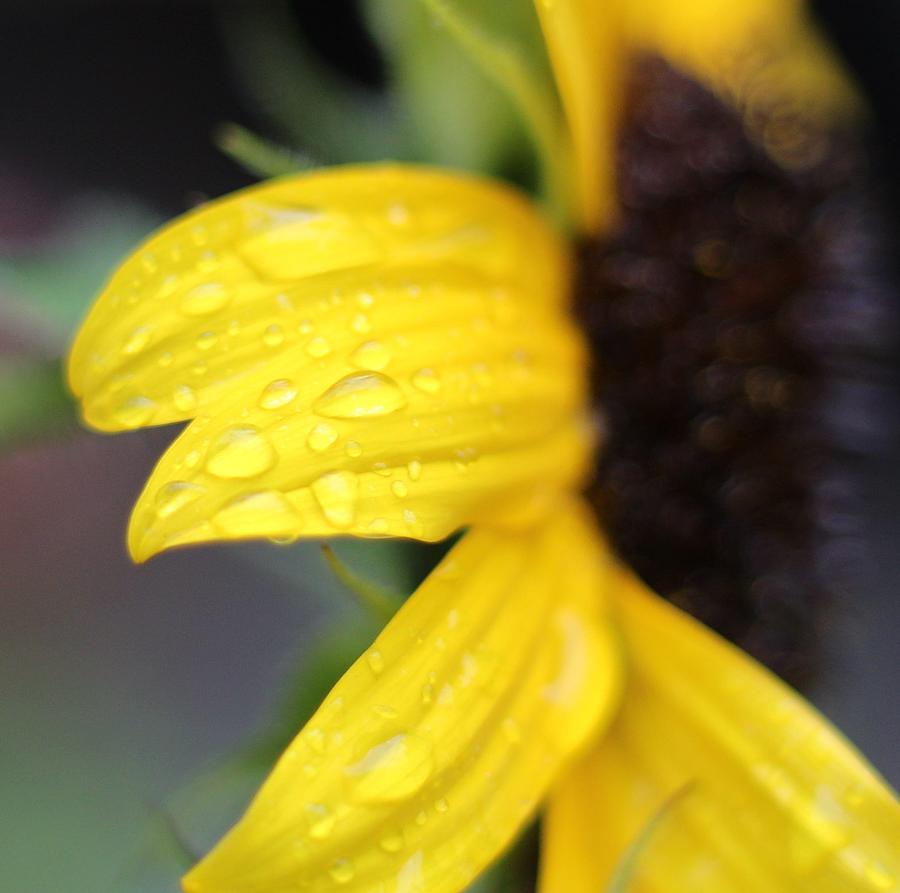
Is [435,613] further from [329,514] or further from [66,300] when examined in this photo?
[66,300]

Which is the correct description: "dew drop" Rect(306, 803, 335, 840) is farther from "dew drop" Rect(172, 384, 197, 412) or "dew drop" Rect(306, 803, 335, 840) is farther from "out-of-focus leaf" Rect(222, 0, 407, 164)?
"out-of-focus leaf" Rect(222, 0, 407, 164)

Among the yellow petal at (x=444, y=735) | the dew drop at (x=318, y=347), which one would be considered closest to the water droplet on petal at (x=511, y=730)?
the yellow petal at (x=444, y=735)

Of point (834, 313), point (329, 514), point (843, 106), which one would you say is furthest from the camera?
point (843, 106)

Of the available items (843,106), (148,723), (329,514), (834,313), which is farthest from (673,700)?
(148,723)

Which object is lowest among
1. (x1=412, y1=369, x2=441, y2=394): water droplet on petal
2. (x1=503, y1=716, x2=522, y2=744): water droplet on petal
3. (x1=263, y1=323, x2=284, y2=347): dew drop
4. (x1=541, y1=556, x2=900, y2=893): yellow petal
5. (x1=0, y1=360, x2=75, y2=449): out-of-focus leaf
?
(x1=541, y1=556, x2=900, y2=893): yellow petal

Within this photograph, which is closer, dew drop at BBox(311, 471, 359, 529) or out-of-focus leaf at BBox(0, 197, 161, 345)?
dew drop at BBox(311, 471, 359, 529)

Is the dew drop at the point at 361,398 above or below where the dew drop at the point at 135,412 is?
below

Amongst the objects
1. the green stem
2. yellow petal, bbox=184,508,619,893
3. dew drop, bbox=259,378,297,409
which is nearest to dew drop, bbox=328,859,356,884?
yellow petal, bbox=184,508,619,893

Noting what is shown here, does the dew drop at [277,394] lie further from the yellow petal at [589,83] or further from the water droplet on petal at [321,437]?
the yellow petal at [589,83]
